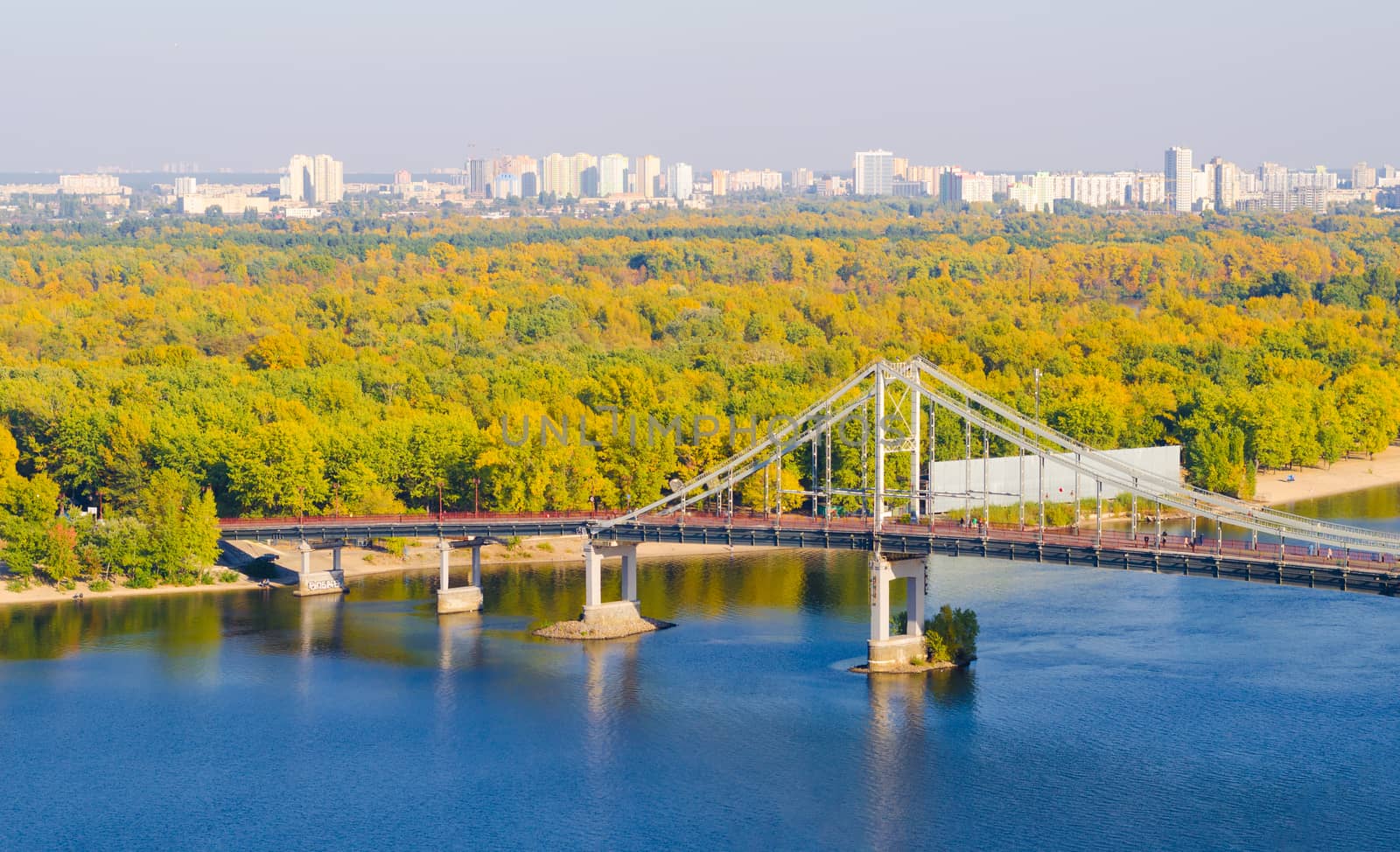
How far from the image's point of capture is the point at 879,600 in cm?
6047

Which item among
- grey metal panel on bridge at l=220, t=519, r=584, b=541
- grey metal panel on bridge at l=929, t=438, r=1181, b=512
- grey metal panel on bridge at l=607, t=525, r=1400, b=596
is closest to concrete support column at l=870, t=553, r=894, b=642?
grey metal panel on bridge at l=607, t=525, r=1400, b=596

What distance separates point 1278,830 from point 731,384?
229 ft

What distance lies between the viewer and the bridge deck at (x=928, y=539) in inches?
2108

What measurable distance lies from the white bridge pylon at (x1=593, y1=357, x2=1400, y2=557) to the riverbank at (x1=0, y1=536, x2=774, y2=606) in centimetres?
642

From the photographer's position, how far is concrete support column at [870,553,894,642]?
6047 cm

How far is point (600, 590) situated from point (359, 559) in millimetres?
17119

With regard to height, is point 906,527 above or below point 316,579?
above

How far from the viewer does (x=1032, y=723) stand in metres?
53.4

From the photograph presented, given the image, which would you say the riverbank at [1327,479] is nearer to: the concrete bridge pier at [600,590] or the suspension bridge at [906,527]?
the suspension bridge at [906,527]

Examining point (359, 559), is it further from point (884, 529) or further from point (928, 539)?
point (928, 539)

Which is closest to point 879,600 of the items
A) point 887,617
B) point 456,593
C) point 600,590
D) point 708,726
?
point 887,617

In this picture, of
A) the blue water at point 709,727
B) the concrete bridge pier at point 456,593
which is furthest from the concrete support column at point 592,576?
the concrete bridge pier at point 456,593

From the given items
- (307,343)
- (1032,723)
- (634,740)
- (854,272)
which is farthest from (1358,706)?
(854,272)

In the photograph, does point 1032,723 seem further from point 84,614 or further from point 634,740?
point 84,614
